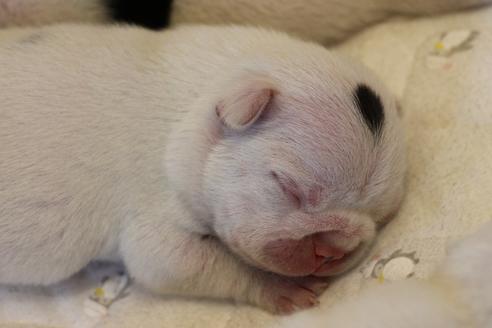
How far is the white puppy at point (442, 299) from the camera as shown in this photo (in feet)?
3.56

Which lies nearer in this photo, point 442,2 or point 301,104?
point 301,104

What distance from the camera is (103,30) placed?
1.61 m

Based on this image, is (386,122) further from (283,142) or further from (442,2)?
(442,2)

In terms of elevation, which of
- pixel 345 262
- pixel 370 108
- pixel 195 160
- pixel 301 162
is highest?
pixel 370 108

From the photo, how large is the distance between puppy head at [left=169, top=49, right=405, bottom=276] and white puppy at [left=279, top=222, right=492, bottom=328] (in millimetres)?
191

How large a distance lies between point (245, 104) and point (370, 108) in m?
0.26

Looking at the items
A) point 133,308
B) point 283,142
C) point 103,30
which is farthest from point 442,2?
point 133,308

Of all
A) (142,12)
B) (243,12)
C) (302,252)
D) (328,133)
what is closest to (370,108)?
(328,133)

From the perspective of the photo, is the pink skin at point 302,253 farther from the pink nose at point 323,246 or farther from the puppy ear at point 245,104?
the puppy ear at point 245,104

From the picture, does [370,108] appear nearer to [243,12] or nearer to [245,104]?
[245,104]

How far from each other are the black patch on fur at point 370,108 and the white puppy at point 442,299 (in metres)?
0.29

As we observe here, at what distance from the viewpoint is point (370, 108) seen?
4.32 feet

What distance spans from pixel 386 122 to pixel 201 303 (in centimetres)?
64

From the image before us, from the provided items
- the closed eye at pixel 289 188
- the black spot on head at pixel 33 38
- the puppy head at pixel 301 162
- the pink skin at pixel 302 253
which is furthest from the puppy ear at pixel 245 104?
the black spot on head at pixel 33 38
